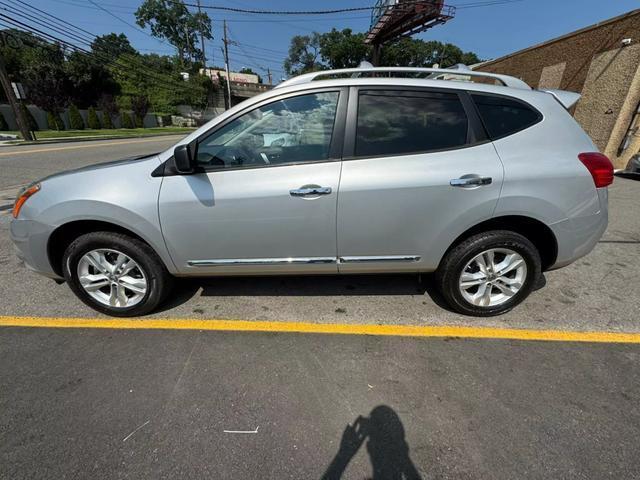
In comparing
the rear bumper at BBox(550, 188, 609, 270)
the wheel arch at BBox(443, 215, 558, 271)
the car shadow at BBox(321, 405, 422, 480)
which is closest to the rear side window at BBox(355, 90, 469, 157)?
the wheel arch at BBox(443, 215, 558, 271)

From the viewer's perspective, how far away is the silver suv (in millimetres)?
2336

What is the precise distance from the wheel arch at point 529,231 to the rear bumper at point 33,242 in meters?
3.13

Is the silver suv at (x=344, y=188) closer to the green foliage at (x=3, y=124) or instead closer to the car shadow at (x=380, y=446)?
the car shadow at (x=380, y=446)

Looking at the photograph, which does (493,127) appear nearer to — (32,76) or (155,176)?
(155,176)

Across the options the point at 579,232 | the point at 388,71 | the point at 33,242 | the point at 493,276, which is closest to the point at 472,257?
the point at 493,276

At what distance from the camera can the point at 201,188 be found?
234 cm

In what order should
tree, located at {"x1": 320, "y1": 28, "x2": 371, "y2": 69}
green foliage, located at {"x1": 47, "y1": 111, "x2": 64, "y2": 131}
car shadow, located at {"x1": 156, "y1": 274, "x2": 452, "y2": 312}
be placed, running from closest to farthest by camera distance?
car shadow, located at {"x1": 156, "y1": 274, "x2": 452, "y2": 312} < green foliage, located at {"x1": 47, "y1": 111, "x2": 64, "y2": 131} < tree, located at {"x1": 320, "y1": 28, "x2": 371, "y2": 69}

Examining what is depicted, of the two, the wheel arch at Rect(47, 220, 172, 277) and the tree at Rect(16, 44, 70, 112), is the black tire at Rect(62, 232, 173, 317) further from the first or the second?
the tree at Rect(16, 44, 70, 112)

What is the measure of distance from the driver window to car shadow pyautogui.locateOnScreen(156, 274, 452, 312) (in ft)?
4.08

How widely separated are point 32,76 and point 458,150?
4365 centimetres

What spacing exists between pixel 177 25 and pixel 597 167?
78411 mm

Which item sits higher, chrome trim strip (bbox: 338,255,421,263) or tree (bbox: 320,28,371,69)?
tree (bbox: 320,28,371,69)

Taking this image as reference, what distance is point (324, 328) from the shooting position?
261cm

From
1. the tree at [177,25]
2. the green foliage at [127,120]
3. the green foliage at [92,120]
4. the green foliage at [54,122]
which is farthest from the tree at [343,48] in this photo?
the green foliage at [54,122]
